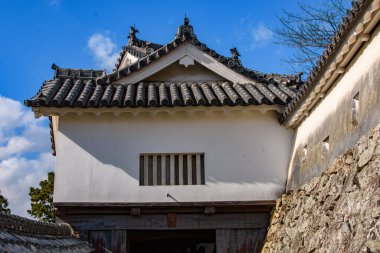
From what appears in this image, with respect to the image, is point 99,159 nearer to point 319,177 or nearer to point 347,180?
point 319,177

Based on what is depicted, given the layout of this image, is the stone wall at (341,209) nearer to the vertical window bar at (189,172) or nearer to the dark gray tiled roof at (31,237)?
the vertical window bar at (189,172)

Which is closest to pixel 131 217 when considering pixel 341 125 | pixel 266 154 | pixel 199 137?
pixel 199 137

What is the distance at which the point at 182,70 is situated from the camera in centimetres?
1177

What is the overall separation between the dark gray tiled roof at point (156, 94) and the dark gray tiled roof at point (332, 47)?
108 cm

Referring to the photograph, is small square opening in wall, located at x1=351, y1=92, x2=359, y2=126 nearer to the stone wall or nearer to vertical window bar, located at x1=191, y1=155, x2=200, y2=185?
the stone wall

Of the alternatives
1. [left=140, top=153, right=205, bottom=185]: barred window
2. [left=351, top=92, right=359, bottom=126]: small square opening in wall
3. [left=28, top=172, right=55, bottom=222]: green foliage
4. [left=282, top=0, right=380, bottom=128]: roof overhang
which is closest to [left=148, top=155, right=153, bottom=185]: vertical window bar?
[left=140, top=153, right=205, bottom=185]: barred window

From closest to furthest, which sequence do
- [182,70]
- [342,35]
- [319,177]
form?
[342,35]
[319,177]
[182,70]

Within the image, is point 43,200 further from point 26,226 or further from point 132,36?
point 26,226

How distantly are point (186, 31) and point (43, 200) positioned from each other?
18292mm

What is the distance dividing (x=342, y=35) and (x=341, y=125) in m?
1.60

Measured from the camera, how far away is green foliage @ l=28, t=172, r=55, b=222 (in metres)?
25.7

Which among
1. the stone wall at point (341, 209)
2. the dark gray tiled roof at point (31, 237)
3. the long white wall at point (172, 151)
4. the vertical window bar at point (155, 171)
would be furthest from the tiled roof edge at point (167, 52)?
the dark gray tiled roof at point (31, 237)

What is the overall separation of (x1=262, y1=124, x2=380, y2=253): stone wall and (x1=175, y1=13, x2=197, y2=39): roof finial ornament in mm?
4762

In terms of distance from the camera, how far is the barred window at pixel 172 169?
33.3ft
